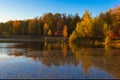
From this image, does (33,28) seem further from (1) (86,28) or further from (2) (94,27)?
(2) (94,27)

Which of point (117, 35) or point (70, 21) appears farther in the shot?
point (70, 21)

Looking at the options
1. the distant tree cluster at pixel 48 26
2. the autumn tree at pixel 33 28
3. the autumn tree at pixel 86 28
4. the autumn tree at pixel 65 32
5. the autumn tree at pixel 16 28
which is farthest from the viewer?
the autumn tree at pixel 16 28

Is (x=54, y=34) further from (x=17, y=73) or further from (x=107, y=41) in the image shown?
(x=17, y=73)

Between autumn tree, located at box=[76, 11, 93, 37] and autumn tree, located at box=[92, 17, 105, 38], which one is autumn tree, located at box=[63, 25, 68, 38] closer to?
autumn tree, located at box=[76, 11, 93, 37]

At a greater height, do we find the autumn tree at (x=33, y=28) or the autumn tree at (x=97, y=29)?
the autumn tree at (x=33, y=28)

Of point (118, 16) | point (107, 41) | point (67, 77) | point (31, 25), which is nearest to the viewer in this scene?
point (67, 77)

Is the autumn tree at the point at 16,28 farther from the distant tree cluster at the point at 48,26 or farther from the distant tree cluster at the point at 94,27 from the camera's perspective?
the distant tree cluster at the point at 94,27

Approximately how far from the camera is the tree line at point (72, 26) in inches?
2606

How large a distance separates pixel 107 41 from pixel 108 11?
2155 centimetres

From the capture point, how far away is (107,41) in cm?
5900

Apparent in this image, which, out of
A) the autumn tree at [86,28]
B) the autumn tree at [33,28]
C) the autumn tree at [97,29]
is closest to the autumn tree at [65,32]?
the autumn tree at [33,28]

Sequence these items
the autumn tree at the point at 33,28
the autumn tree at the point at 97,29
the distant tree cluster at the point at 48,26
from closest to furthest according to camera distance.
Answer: the autumn tree at the point at 97,29
the distant tree cluster at the point at 48,26
the autumn tree at the point at 33,28

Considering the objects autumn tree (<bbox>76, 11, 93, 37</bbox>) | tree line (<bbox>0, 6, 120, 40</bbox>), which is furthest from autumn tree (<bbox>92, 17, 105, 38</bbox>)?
autumn tree (<bbox>76, 11, 93, 37</bbox>)

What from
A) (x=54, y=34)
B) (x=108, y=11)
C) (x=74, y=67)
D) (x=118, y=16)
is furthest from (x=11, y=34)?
(x=74, y=67)
